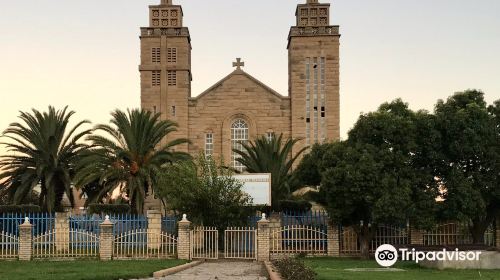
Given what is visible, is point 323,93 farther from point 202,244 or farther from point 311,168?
point 202,244

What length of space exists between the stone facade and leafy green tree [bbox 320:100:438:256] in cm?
2372

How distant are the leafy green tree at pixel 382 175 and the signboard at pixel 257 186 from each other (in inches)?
159

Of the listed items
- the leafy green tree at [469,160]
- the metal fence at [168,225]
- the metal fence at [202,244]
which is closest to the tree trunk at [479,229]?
the leafy green tree at [469,160]

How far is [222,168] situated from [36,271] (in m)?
13.5

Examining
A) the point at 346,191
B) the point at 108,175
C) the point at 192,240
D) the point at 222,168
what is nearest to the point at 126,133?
the point at 108,175

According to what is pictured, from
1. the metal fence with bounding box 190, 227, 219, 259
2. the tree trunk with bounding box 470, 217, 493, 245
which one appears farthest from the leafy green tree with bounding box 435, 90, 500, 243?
the metal fence with bounding box 190, 227, 219, 259

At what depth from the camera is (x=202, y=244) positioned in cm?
2762

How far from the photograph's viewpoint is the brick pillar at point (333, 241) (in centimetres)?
2828

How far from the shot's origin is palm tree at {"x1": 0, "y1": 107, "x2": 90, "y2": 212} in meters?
36.4

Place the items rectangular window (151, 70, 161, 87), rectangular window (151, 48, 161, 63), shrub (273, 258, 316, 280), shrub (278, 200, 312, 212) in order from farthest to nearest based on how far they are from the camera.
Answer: rectangular window (151, 48, 161, 63)
rectangular window (151, 70, 161, 87)
shrub (278, 200, 312, 212)
shrub (273, 258, 316, 280)

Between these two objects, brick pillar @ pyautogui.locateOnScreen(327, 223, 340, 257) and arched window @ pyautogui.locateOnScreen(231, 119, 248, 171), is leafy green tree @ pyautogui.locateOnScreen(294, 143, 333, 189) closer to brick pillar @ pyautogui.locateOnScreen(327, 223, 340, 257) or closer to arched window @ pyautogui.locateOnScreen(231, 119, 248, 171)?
brick pillar @ pyautogui.locateOnScreen(327, 223, 340, 257)

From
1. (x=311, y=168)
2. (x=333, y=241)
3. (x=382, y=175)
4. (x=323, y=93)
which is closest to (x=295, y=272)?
(x=382, y=175)

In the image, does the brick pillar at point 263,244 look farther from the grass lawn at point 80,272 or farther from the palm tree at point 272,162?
the palm tree at point 272,162

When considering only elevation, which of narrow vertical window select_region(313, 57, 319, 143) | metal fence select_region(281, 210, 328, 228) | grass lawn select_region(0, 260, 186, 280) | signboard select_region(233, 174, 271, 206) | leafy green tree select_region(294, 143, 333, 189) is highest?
narrow vertical window select_region(313, 57, 319, 143)
